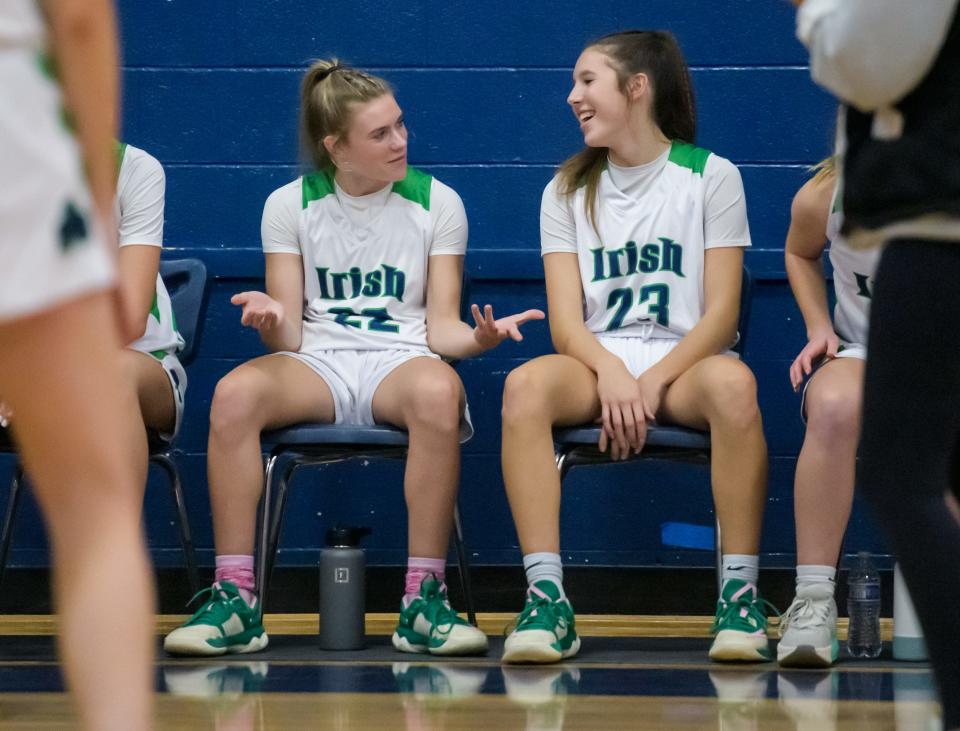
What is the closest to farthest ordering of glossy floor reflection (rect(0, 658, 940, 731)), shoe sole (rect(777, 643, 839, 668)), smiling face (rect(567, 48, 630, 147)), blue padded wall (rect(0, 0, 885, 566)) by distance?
glossy floor reflection (rect(0, 658, 940, 731))
shoe sole (rect(777, 643, 839, 668))
smiling face (rect(567, 48, 630, 147))
blue padded wall (rect(0, 0, 885, 566))

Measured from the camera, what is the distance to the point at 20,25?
968mm

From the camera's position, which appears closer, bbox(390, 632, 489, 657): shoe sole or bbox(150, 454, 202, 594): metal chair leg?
bbox(390, 632, 489, 657): shoe sole

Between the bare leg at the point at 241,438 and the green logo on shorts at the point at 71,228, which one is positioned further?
the bare leg at the point at 241,438

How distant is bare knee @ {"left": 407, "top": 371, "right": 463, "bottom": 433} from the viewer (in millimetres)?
2703

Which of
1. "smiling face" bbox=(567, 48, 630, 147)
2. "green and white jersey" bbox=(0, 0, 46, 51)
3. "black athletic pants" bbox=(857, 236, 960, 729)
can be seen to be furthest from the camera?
"smiling face" bbox=(567, 48, 630, 147)

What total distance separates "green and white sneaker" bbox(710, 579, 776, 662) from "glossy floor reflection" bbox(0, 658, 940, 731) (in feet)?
0.12

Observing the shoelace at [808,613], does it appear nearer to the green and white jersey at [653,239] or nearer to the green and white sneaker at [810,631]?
the green and white sneaker at [810,631]

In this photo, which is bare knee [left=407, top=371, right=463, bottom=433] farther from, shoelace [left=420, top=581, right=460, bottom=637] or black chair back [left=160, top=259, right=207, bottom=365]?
black chair back [left=160, top=259, right=207, bottom=365]

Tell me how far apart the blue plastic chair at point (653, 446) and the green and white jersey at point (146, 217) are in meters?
0.89

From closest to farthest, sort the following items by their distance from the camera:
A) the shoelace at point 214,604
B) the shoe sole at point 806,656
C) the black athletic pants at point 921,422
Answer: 1. the black athletic pants at point 921,422
2. the shoe sole at point 806,656
3. the shoelace at point 214,604

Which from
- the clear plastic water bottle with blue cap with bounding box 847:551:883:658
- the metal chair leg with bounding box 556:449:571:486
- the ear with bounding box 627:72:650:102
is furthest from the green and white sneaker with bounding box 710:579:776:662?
the ear with bounding box 627:72:650:102

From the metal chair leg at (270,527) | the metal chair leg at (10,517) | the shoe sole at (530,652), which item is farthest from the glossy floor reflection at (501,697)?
the metal chair leg at (10,517)

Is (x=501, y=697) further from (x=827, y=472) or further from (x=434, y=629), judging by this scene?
(x=827, y=472)

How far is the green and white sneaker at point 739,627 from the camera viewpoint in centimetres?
248
